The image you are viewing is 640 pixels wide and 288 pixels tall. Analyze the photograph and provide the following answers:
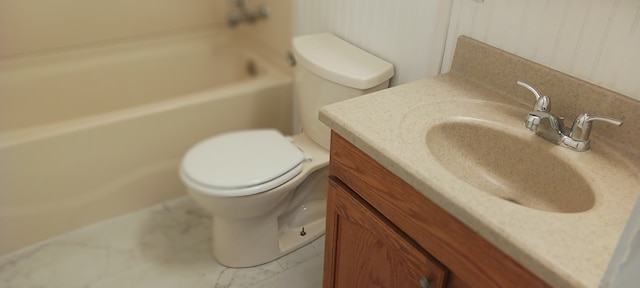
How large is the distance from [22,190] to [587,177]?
1.79 meters

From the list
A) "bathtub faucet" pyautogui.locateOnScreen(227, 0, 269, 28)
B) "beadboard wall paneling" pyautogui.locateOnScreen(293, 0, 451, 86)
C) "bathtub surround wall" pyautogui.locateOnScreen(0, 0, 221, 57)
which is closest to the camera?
"beadboard wall paneling" pyautogui.locateOnScreen(293, 0, 451, 86)

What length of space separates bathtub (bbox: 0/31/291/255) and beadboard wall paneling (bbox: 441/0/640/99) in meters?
1.13

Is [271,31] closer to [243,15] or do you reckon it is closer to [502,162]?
[243,15]

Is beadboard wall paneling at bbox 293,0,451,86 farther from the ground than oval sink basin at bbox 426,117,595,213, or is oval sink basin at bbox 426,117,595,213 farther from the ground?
beadboard wall paneling at bbox 293,0,451,86

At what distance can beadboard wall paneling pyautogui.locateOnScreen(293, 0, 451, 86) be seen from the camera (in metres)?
1.42

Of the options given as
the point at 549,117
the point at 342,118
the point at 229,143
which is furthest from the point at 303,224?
the point at 549,117

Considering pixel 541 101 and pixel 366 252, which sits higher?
pixel 541 101

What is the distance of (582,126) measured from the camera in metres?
1.03

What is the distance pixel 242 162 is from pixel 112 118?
60cm

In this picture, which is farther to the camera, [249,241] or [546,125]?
[249,241]

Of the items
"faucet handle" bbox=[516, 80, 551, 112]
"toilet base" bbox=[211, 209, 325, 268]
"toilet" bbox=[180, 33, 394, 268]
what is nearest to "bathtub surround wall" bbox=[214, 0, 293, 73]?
"toilet" bbox=[180, 33, 394, 268]

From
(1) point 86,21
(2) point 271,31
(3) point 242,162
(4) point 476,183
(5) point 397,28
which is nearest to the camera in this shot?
(4) point 476,183

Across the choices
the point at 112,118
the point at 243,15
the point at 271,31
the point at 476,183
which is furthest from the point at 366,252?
the point at 243,15

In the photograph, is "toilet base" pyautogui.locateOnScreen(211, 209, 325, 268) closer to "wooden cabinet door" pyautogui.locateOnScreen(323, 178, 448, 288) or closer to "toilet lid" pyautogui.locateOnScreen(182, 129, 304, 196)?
"toilet lid" pyautogui.locateOnScreen(182, 129, 304, 196)
